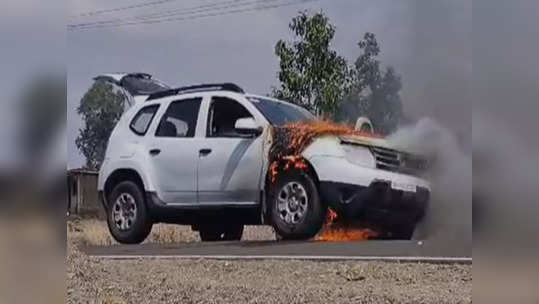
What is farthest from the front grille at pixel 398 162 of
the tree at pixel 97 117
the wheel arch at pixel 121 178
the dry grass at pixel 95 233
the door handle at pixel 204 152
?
the dry grass at pixel 95 233

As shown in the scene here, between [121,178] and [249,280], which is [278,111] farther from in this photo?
[121,178]

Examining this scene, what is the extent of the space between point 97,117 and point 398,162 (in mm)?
2622

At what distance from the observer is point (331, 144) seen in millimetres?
6656

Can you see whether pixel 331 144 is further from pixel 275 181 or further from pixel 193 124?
pixel 193 124

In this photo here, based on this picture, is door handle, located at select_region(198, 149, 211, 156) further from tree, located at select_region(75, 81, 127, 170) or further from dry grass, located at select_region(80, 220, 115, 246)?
dry grass, located at select_region(80, 220, 115, 246)

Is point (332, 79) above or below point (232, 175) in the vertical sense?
above

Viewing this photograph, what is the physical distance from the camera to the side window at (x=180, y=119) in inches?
286

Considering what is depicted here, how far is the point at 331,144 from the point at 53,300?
2684mm

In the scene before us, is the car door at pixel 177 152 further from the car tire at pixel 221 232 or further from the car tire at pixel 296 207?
the car tire at pixel 296 207

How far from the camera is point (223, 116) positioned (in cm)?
716

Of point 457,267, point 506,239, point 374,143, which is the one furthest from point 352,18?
point 506,239

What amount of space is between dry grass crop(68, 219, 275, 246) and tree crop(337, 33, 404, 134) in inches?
56.9

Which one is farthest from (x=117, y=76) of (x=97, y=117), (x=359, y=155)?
(x=359, y=155)

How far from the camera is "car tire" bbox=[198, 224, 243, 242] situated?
7.03 meters
